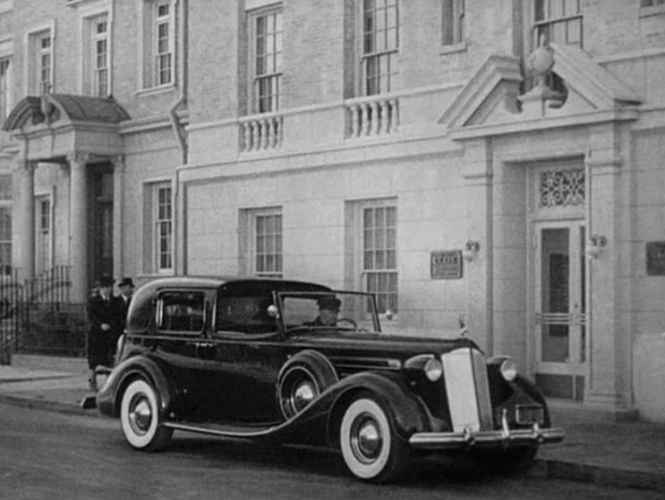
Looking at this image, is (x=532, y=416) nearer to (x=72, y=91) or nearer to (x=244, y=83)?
(x=244, y=83)

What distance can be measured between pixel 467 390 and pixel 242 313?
9.95 feet

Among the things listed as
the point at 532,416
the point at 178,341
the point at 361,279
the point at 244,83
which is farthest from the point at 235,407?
the point at 244,83

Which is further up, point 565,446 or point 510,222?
point 510,222

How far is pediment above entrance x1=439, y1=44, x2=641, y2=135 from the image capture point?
56.8 feet

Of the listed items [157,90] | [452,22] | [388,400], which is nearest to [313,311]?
[388,400]

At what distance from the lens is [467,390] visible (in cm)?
1264

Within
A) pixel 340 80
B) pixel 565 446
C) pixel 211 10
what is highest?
pixel 211 10

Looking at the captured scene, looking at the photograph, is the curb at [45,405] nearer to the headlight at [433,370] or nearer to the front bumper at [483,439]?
the headlight at [433,370]

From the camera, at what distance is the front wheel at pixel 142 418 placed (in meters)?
14.9

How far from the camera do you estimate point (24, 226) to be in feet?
99.0

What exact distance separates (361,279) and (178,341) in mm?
7101

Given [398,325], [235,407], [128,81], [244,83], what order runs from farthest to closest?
[128,81] < [244,83] < [398,325] < [235,407]

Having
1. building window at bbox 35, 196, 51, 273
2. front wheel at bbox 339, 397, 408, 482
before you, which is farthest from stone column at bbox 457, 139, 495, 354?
building window at bbox 35, 196, 51, 273

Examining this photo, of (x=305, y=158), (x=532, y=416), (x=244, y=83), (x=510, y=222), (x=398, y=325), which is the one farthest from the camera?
(x=244, y=83)
